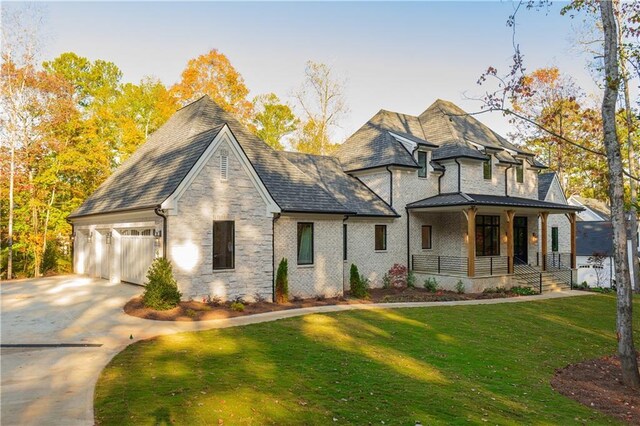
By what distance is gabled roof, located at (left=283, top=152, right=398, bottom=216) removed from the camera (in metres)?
23.6

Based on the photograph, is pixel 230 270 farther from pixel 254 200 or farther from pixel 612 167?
pixel 612 167

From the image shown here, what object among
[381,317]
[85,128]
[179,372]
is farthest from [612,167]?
[85,128]

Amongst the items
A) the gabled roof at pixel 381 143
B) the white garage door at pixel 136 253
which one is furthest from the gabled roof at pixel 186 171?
the gabled roof at pixel 381 143

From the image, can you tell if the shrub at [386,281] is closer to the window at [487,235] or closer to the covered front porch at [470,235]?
the covered front porch at [470,235]

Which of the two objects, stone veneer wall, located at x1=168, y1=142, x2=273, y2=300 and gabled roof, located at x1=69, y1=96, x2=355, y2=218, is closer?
stone veneer wall, located at x1=168, y1=142, x2=273, y2=300

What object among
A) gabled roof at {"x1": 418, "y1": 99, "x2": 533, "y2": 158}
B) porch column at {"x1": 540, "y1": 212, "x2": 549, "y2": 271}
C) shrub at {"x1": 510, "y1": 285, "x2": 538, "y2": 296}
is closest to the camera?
shrub at {"x1": 510, "y1": 285, "x2": 538, "y2": 296}

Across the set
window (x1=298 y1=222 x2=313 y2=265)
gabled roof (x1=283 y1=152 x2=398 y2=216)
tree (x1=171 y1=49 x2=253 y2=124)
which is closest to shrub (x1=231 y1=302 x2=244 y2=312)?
window (x1=298 y1=222 x2=313 y2=265)

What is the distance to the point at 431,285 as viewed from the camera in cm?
2328

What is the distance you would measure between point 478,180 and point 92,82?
94.7 feet

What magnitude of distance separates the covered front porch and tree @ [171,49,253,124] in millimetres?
18045

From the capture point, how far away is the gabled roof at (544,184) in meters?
31.6

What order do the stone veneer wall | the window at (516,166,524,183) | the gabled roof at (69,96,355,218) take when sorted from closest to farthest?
the stone veneer wall < the gabled roof at (69,96,355,218) < the window at (516,166,524,183)

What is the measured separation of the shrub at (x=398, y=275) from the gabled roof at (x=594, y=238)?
19733 millimetres

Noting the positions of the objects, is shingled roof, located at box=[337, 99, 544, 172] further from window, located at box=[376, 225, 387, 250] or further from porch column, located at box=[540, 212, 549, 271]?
porch column, located at box=[540, 212, 549, 271]
